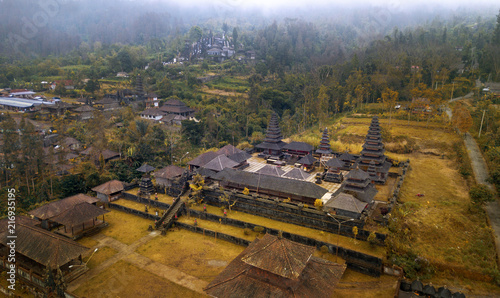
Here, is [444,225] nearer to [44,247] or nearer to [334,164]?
[334,164]

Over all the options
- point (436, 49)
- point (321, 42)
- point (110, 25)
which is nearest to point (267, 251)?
point (436, 49)

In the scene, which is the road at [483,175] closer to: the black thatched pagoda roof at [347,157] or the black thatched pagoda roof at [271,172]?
the black thatched pagoda roof at [347,157]

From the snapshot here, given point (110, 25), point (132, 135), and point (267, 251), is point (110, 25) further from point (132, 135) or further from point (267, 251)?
point (267, 251)

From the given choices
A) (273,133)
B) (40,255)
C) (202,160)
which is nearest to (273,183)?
(202,160)

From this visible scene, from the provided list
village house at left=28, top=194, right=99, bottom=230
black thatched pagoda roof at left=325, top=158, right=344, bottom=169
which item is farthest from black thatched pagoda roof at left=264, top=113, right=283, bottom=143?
village house at left=28, top=194, right=99, bottom=230

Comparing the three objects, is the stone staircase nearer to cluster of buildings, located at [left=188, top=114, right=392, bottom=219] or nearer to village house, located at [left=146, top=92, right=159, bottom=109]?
cluster of buildings, located at [left=188, top=114, right=392, bottom=219]
